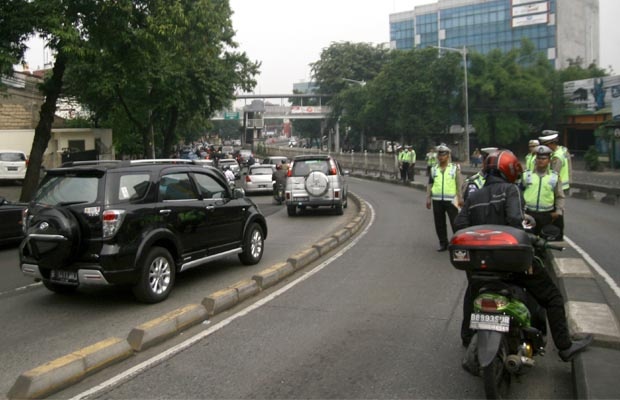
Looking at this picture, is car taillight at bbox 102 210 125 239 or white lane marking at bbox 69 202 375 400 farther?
car taillight at bbox 102 210 125 239

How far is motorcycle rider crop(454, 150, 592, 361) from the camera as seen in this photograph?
4727mm

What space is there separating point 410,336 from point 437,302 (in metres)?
1.40

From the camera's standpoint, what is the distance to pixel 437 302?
7.23 meters

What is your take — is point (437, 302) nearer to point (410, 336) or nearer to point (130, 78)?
point (410, 336)

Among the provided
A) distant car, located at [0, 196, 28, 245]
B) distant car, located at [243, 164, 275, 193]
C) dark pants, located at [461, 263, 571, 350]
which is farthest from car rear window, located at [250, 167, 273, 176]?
dark pants, located at [461, 263, 571, 350]

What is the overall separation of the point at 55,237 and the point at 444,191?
21.4ft

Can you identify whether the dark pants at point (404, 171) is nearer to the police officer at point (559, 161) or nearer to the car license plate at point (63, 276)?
the police officer at point (559, 161)

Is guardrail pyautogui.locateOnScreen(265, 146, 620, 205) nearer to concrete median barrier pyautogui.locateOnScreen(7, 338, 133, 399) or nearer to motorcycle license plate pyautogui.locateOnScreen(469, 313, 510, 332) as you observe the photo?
motorcycle license plate pyautogui.locateOnScreen(469, 313, 510, 332)

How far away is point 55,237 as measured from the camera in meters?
6.80

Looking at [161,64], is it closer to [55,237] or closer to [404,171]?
[404,171]

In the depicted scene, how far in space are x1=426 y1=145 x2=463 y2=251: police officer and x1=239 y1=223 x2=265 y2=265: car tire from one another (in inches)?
120

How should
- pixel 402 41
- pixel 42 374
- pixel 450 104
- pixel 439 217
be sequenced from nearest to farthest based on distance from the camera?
pixel 42 374, pixel 439 217, pixel 450 104, pixel 402 41

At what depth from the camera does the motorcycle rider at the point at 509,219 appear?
4.73 m

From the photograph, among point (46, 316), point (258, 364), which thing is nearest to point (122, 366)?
point (258, 364)
